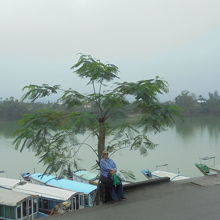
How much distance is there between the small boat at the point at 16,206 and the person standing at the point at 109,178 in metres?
5.36

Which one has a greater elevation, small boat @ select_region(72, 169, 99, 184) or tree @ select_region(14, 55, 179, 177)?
tree @ select_region(14, 55, 179, 177)

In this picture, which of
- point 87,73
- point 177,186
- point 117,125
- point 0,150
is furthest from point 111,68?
→ point 0,150

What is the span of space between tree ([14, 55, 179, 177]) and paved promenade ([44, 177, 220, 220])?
3.12 ft

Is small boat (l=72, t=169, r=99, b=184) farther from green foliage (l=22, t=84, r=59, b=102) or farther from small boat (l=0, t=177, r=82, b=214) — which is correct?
green foliage (l=22, t=84, r=59, b=102)

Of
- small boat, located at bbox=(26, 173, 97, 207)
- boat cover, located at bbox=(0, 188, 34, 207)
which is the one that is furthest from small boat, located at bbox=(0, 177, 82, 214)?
boat cover, located at bbox=(0, 188, 34, 207)

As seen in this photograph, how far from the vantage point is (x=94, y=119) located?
5891 mm

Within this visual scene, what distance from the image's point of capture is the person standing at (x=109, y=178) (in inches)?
218

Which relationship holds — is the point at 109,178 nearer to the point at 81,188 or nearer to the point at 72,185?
the point at 81,188

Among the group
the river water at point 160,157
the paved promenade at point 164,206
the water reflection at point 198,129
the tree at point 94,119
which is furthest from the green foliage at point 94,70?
the water reflection at point 198,129

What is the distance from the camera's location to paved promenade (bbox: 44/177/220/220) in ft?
15.9

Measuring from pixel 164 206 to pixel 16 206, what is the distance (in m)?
6.16

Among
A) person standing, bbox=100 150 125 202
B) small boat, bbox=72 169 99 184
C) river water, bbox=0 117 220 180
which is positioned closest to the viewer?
person standing, bbox=100 150 125 202

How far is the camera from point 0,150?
28.2 m

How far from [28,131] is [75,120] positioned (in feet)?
2.84
